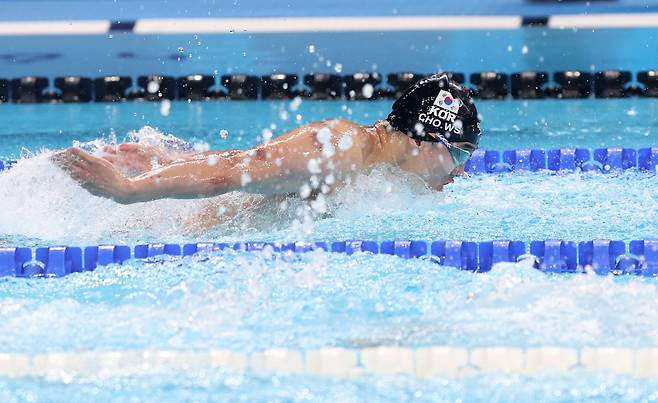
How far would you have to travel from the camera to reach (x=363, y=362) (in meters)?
2.59

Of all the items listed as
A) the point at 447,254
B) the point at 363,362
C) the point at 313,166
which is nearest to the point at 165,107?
the point at 447,254

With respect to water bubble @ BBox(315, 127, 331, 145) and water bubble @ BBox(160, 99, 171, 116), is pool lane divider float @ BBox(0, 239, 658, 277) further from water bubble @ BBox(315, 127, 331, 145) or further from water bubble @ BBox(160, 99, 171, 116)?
water bubble @ BBox(160, 99, 171, 116)

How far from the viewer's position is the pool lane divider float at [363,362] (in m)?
2.58

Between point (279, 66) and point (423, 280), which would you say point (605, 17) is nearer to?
point (279, 66)

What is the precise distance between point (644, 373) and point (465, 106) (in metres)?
1.21

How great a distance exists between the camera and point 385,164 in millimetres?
3527

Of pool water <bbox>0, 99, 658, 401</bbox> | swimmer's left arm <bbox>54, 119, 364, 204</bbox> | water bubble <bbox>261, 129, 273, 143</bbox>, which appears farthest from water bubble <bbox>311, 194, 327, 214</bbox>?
water bubble <bbox>261, 129, 273, 143</bbox>

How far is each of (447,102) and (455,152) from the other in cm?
16

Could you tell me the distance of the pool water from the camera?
8.28 ft

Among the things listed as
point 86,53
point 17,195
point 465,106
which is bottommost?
point 17,195

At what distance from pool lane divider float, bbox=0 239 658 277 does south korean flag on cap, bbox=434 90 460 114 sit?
0.43 meters

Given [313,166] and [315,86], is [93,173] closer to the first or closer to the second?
[313,166]

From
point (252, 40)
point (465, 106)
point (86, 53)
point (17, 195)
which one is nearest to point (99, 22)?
point (86, 53)

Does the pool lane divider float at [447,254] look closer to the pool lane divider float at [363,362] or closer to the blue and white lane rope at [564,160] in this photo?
the pool lane divider float at [363,362]
